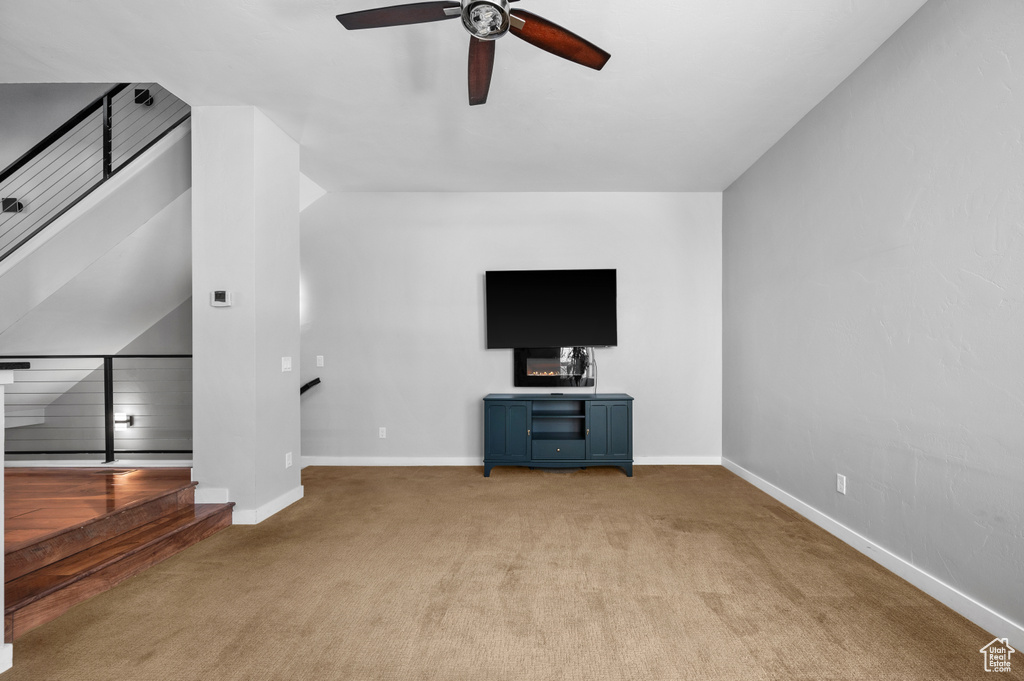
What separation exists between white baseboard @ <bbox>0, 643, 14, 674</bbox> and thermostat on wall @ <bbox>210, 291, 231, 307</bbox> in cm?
214

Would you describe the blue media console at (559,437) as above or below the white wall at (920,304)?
below

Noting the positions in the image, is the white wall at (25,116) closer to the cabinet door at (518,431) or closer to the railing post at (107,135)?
the railing post at (107,135)

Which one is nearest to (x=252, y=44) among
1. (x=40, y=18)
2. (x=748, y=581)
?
(x=40, y=18)

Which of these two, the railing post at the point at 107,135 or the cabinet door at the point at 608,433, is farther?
the cabinet door at the point at 608,433

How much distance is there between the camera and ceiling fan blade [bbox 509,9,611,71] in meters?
2.09

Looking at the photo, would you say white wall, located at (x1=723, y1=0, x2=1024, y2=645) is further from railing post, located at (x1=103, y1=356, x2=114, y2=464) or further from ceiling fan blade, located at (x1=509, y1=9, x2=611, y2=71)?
railing post, located at (x1=103, y1=356, x2=114, y2=464)

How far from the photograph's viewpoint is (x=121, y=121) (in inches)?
188

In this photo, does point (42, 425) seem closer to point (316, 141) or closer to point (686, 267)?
point (316, 141)

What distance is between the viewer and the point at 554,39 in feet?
7.27

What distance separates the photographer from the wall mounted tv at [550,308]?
5367 millimetres

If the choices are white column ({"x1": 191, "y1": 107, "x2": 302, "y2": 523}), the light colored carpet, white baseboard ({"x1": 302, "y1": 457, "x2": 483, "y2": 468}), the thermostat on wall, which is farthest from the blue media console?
the thermostat on wall

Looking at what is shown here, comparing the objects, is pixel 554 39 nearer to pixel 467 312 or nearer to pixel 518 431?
pixel 467 312

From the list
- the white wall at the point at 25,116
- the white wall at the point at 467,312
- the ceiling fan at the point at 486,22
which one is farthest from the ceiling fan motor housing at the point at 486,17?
the white wall at the point at 25,116

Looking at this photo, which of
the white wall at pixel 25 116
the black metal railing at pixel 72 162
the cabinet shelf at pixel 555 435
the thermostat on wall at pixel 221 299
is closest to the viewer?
the thermostat on wall at pixel 221 299
